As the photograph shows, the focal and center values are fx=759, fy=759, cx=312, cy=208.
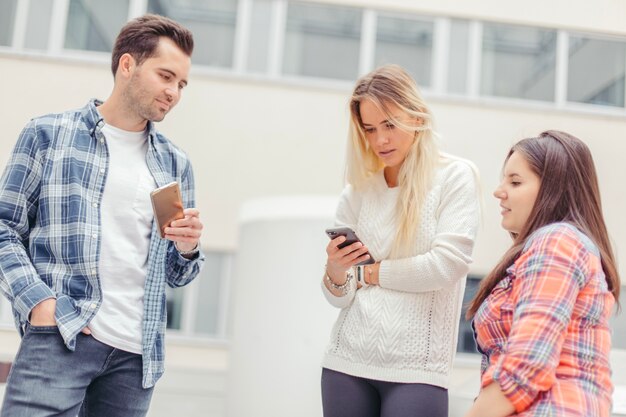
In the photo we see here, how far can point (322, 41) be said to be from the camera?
17.2 ft

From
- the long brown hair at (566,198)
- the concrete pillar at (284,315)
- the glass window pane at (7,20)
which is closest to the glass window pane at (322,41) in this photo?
the glass window pane at (7,20)

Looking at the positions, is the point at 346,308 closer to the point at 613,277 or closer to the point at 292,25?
the point at 613,277

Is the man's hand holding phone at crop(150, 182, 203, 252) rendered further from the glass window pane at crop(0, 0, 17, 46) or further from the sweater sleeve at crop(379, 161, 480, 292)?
the glass window pane at crop(0, 0, 17, 46)

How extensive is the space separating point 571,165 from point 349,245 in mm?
377

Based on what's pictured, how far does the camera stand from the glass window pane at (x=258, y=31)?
17.0 feet

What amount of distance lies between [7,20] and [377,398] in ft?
15.0

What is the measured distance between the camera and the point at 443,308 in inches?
50.3

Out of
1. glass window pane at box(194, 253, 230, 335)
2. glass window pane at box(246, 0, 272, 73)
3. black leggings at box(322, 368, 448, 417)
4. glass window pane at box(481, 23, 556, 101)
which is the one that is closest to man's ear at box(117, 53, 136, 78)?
black leggings at box(322, 368, 448, 417)

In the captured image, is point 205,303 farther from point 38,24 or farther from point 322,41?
point 38,24

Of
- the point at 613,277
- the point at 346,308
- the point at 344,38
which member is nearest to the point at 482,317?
the point at 613,277

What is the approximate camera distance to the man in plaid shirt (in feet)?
3.85

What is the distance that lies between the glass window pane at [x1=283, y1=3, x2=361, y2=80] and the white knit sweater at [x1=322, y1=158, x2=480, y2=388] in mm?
4022

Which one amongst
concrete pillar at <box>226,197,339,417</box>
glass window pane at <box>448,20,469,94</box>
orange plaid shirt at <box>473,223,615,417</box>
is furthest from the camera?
glass window pane at <box>448,20,469,94</box>

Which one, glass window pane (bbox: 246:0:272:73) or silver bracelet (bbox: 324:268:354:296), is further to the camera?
glass window pane (bbox: 246:0:272:73)
